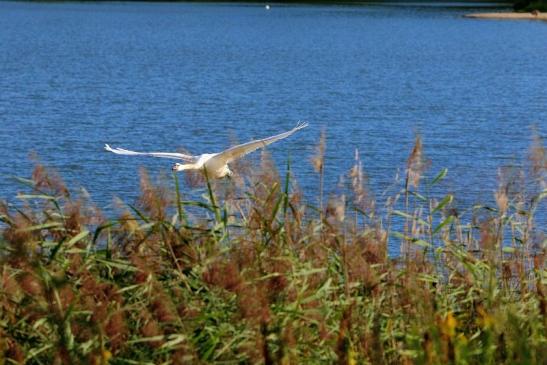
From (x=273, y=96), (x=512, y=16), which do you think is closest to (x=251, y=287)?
(x=273, y=96)

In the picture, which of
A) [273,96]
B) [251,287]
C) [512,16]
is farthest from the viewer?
[512,16]

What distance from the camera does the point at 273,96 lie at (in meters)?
30.2

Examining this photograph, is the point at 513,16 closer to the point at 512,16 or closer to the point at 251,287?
the point at 512,16

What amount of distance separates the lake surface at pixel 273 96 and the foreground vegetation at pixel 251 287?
1.04 metres

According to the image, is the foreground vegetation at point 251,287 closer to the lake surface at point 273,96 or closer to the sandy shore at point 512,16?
the lake surface at point 273,96

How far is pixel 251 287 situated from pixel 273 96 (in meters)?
24.8

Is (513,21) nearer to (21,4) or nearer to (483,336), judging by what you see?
(21,4)

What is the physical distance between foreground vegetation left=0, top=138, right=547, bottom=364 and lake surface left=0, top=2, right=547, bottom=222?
3.42 feet

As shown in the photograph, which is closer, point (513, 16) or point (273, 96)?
point (273, 96)

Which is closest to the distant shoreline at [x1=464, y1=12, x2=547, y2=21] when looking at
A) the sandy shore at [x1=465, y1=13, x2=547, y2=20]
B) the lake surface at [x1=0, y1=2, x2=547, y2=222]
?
the sandy shore at [x1=465, y1=13, x2=547, y2=20]

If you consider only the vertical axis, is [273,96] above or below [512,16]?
above

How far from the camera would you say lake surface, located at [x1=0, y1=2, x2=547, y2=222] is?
703 inches

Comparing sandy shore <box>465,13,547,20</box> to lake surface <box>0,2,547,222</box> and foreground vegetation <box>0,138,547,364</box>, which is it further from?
foreground vegetation <box>0,138,547,364</box>

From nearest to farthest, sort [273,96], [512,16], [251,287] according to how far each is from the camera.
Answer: [251,287] < [273,96] < [512,16]
